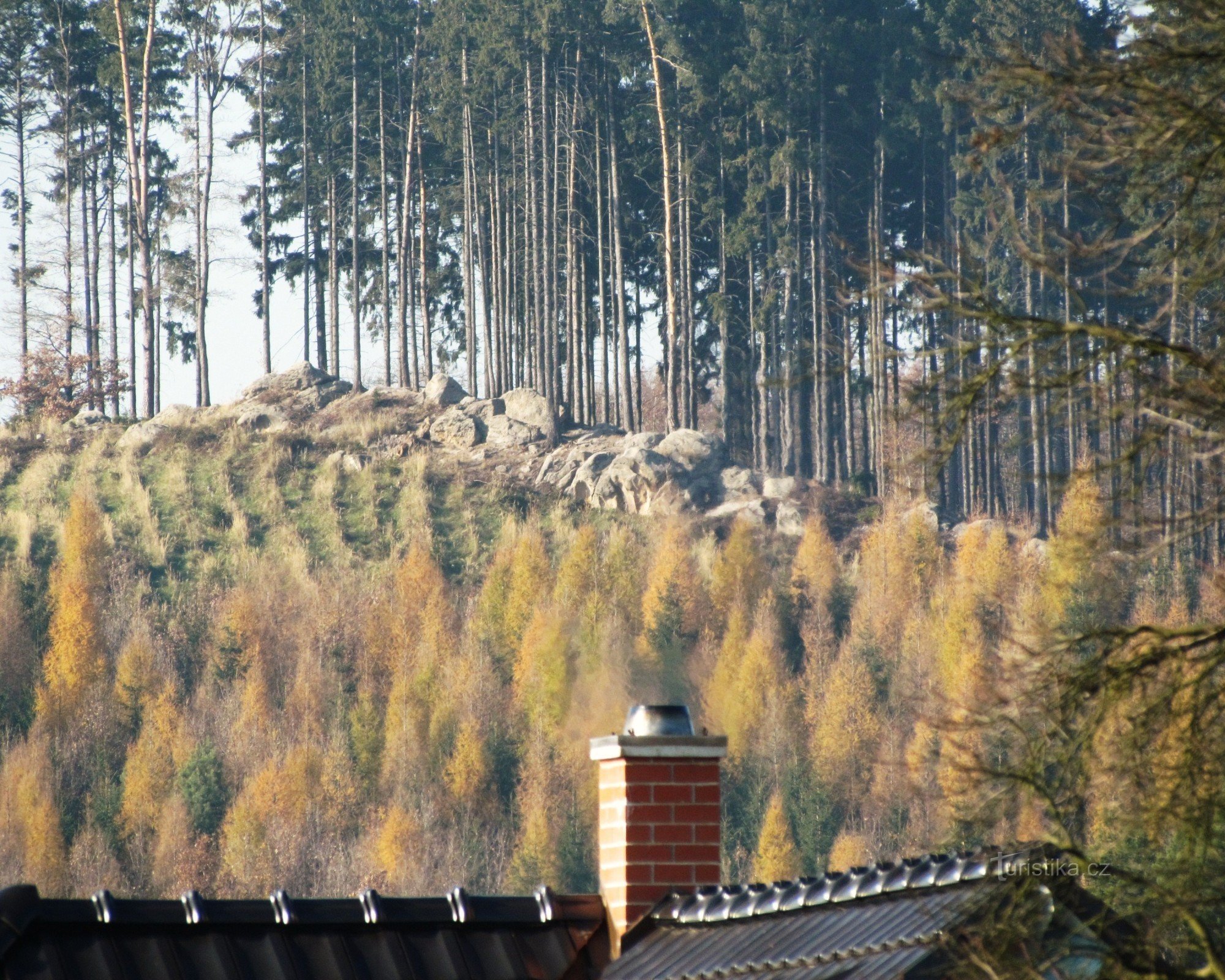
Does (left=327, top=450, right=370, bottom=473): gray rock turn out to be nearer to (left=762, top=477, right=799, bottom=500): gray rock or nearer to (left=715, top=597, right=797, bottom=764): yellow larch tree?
(left=762, top=477, right=799, bottom=500): gray rock

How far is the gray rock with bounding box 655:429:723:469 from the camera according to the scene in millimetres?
44844

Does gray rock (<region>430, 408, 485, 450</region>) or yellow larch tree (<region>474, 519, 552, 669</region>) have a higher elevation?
gray rock (<region>430, 408, 485, 450</region>)

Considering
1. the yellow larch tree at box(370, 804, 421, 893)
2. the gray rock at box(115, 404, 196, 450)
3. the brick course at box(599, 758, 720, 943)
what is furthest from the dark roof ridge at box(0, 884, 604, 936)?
the gray rock at box(115, 404, 196, 450)

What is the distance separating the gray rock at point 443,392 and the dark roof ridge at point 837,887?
42.8 metres

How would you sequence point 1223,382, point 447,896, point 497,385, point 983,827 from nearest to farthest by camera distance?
point 1223,382
point 983,827
point 447,896
point 497,385

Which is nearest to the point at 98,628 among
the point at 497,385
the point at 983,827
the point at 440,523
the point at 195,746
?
the point at 195,746

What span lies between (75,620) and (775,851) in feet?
53.9

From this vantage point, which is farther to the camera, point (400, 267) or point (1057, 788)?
point (400, 267)

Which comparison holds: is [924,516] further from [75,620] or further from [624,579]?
[75,620]

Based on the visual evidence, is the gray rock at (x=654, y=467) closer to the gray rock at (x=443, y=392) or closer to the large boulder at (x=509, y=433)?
the large boulder at (x=509, y=433)

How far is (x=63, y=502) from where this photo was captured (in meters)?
43.8

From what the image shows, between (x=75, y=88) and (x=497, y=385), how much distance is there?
15428 mm

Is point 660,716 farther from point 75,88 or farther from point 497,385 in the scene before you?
point 75,88

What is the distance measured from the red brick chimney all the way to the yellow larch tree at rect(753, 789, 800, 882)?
25.7m
